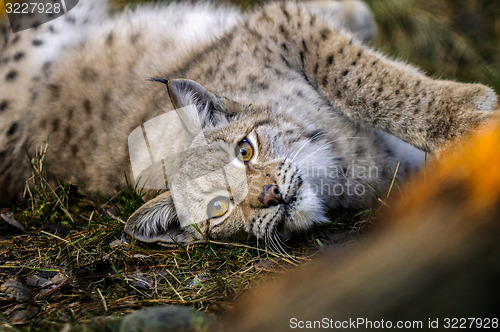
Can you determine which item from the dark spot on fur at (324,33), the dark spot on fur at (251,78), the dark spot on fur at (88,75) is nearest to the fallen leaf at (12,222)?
the dark spot on fur at (88,75)

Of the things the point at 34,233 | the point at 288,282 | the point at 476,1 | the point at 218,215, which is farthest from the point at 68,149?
the point at 476,1

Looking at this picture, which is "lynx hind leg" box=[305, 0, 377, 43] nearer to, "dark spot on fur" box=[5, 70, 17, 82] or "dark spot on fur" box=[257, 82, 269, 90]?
"dark spot on fur" box=[257, 82, 269, 90]

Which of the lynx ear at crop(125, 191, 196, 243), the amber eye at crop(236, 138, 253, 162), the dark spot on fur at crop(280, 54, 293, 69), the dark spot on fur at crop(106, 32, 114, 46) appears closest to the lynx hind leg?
the dark spot on fur at crop(280, 54, 293, 69)

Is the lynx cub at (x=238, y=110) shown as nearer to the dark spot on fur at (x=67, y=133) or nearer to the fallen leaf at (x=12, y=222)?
the dark spot on fur at (x=67, y=133)

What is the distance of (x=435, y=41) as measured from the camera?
5.32 meters

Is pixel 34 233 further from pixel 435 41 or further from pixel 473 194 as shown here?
pixel 435 41

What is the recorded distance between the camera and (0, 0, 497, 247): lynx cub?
2783 mm

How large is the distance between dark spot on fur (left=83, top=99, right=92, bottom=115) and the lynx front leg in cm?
161

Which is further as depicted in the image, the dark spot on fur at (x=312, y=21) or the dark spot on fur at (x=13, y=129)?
the dark spot on fur at (x=13, y=129)

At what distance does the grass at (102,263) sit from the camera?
222 cm

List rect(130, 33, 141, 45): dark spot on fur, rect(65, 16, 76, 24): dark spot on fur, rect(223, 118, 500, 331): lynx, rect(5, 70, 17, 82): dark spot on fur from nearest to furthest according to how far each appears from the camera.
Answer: rect(223, 118, 500, 331): lynx < rect(5, 70, 17, 82): dark spot on fur < rect(130, 33, 141, 45): dark spot on fur < rect(65, 16, 76, 24): dark spot on fur

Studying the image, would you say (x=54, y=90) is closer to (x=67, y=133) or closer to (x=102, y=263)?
(x=67, y=133)

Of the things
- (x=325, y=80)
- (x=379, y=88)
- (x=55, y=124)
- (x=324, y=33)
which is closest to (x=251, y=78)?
(x=325, y=80)

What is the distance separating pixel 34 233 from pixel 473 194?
8.94 ft
